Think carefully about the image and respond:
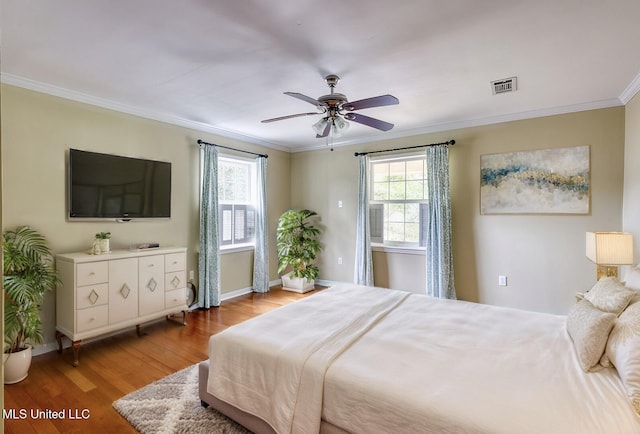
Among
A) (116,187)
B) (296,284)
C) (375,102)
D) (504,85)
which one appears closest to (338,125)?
(375,102)

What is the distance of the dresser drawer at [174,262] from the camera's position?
3.76 metres

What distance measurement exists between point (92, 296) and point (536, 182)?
4910 mm

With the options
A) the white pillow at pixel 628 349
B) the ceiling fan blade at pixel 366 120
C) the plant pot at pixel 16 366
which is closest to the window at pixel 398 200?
the ceiling fan blade at pixel 366 120

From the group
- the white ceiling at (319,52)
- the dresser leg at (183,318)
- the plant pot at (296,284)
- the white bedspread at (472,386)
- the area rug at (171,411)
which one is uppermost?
the white ceiling at (319,52)

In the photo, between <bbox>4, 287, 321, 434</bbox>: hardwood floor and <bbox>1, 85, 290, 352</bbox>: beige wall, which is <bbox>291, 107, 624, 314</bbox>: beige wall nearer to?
<bbox>1, 85, 290, 352</bbox>: beige wall

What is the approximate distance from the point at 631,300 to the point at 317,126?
2.50 m

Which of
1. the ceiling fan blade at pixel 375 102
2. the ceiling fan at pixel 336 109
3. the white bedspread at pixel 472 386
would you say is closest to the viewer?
the white bedspread at pixel 472 386

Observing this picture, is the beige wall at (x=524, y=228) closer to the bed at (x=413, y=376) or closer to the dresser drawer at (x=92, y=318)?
the bed at (x=413, y=376)

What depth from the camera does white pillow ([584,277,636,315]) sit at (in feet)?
6.45

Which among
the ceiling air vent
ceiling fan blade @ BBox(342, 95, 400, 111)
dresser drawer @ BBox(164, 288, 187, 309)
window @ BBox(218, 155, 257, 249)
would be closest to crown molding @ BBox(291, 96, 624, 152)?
the ceiling air vent

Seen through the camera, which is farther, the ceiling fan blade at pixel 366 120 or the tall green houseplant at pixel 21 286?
the ceiling fan blade at pixel 366 120

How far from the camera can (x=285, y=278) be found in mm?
5641

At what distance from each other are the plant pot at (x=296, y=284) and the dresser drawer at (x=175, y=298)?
6.35ft

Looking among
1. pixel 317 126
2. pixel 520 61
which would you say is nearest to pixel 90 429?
pixel 317 126
